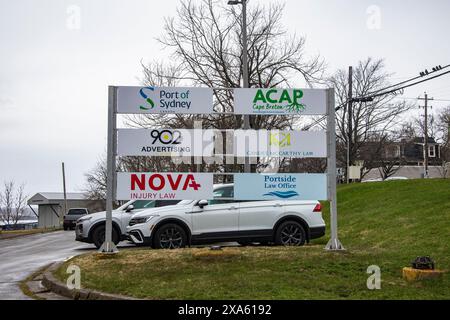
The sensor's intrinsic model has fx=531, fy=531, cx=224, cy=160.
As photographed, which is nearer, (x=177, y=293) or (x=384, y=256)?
(x=177, y=293)

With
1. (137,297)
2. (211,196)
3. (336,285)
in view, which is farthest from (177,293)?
(211,196)

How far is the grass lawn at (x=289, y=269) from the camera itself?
7.43 m

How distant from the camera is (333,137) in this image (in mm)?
11820

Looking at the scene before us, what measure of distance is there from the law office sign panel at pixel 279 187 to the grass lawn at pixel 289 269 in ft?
3.78

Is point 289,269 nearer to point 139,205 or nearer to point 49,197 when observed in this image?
point 139,205

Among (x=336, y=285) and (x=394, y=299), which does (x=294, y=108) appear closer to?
(x=336, y=285)

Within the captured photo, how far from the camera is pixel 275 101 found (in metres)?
11.8

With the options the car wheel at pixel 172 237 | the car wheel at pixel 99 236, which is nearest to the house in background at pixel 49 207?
the car wheel at pixel 99 236

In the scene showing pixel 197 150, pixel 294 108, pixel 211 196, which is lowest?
pixel 211 196

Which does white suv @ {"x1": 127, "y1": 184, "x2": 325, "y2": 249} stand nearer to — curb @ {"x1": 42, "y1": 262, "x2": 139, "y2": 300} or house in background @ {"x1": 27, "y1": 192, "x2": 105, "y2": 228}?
curb @ {"x1": 42, "y1": 262, "x2": 139, "y2": 300}

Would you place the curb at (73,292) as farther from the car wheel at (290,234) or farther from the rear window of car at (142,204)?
the rear window of car at (142,204)
